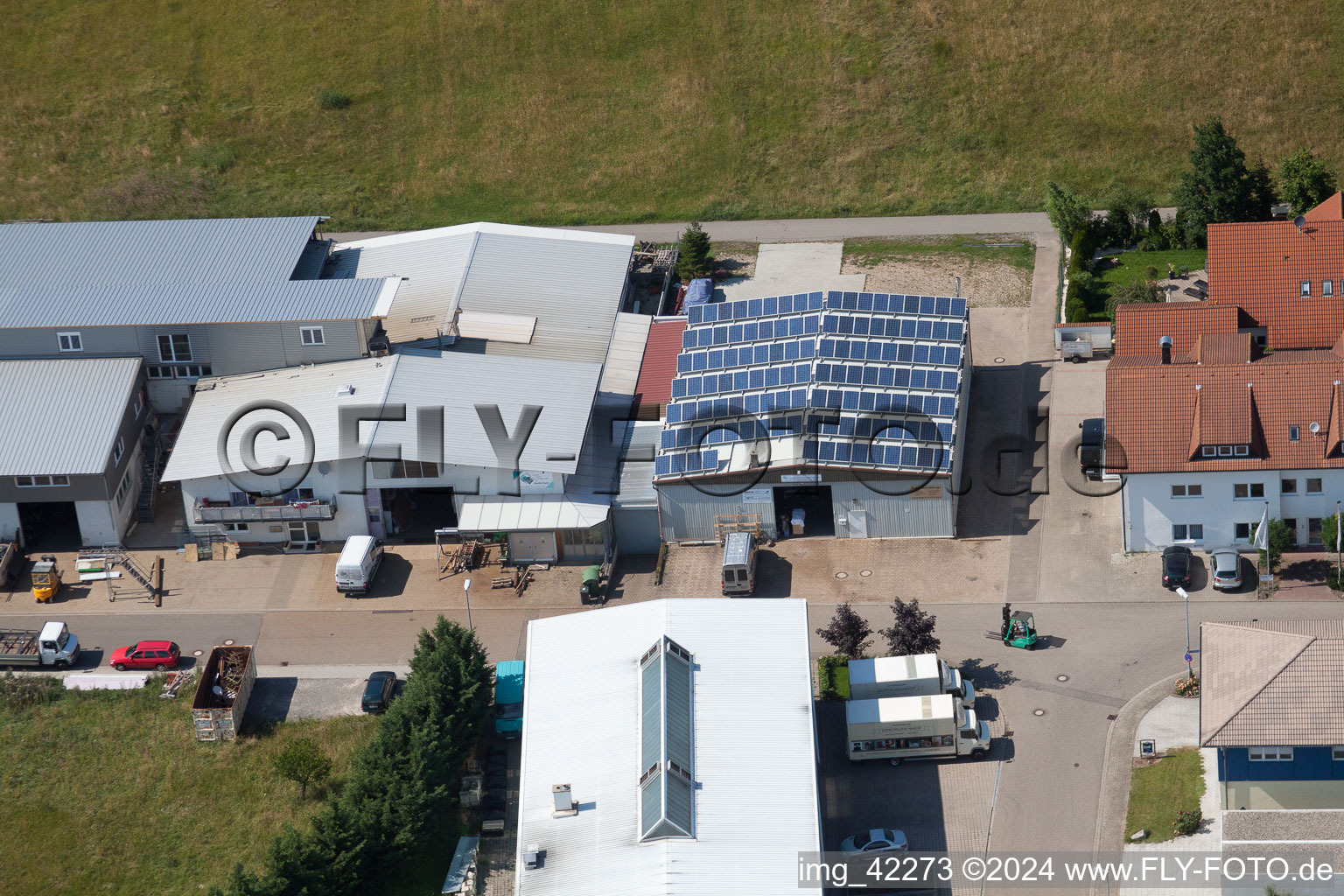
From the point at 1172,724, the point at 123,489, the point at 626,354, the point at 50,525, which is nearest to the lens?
the point at 1172,724

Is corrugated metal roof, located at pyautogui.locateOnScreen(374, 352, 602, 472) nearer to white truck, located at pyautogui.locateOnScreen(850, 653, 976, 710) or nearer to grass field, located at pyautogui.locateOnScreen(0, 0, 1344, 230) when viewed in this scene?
white truck, located at pyautogui.locateOnScreen(850, 653, 976, 710)

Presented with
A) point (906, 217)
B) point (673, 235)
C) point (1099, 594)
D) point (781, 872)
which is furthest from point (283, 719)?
point (906, 217)

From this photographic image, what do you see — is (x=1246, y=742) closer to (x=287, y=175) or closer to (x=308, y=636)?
(x=308, y=636)

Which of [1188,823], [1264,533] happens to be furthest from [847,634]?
[1264,533]

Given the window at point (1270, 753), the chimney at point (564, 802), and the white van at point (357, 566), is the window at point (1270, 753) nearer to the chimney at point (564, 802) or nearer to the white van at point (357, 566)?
the chimney at point (564, 802)

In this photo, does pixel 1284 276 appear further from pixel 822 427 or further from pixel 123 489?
pixel 123 489

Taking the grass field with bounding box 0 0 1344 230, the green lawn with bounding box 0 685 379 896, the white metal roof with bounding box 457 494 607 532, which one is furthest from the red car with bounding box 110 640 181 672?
the grass field with bounding box 0 0 1344 230
